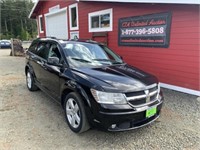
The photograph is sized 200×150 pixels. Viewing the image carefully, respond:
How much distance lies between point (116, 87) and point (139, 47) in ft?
15.3

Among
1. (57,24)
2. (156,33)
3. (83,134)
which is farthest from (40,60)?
(57,24)

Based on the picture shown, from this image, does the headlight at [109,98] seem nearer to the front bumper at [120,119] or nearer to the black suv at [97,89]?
the black suv at [97,89]

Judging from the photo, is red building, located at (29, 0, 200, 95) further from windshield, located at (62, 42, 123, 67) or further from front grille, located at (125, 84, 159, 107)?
front grille, located at (125, 84, 159, 107)

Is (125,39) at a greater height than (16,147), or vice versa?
(125,39)

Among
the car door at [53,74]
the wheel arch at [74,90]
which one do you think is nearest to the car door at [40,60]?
the car door at [53,74]

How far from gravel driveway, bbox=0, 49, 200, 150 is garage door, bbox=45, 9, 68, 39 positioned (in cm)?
815

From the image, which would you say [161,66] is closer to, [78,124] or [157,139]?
[157,139]

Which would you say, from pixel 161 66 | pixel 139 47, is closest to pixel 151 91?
pixel 161 66

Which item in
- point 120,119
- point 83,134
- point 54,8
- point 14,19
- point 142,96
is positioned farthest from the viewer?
point 14,19

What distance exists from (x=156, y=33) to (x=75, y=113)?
4.51 metres

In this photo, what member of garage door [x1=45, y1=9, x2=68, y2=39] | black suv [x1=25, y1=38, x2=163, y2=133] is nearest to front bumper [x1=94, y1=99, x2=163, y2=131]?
black suv [x1=25, y1=38, x2=163, y2=133]

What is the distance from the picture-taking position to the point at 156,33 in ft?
21.7

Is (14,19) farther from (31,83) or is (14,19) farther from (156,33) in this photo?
(156,33)

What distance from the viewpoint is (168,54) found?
6441mm
